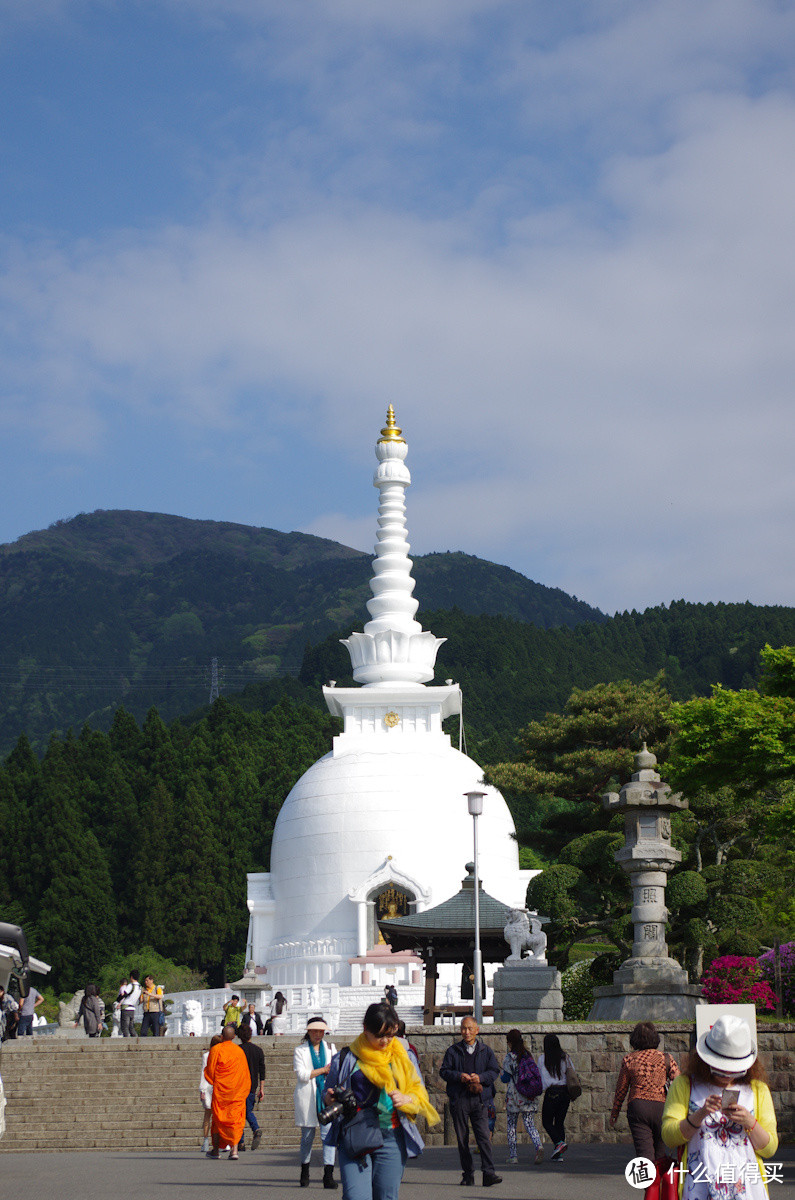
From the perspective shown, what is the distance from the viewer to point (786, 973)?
83.0 ft

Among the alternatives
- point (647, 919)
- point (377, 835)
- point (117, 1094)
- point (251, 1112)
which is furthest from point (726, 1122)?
point (377, 835)

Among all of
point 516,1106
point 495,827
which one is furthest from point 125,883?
point 516,1106

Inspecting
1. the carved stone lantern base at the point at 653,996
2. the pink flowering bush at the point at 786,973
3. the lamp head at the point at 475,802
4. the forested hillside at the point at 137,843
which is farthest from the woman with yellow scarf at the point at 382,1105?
the forested hillside at the point at 137,843

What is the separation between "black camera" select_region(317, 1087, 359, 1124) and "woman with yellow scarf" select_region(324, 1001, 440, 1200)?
0.02m

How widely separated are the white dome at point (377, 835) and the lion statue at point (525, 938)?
55.9ft

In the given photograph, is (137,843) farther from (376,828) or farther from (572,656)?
(572,656)

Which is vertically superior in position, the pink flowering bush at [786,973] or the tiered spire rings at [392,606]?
the tiered spire rings at [392,606]

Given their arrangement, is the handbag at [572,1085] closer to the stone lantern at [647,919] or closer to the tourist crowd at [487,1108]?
the tourist crowd at [487,1108]

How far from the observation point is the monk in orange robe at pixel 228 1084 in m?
14.2

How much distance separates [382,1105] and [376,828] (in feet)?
116

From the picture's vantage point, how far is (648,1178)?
7.06 m

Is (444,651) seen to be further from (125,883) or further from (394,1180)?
(394,1180)

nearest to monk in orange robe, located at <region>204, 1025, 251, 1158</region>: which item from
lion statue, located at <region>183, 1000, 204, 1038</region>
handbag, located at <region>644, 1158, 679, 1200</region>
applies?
handbag, located at <region>644, 1158, 679, 1200</region>

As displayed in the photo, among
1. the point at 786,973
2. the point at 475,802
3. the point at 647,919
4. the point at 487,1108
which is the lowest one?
the point at 487,1108
